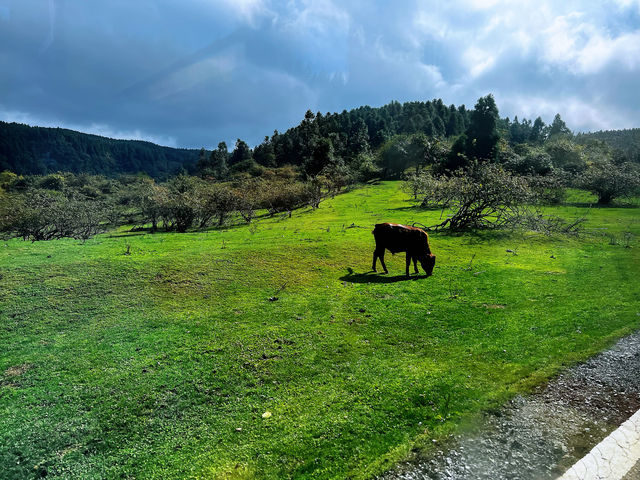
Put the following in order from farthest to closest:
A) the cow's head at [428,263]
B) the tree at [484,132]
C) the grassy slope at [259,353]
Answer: the tree at [484,132] < the cow's head at [428,263] < the grassy slope at [259,353]

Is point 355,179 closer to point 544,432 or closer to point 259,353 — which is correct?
point 259,353

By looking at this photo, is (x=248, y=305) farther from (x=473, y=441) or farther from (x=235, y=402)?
(x=473, y=441)

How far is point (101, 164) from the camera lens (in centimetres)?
18212

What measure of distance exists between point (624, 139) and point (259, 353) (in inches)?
4316

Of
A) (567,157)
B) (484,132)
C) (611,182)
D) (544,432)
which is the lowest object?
(544,432)

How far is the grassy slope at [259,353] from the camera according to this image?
4789 millimetres

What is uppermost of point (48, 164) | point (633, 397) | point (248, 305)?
point (48, 164)

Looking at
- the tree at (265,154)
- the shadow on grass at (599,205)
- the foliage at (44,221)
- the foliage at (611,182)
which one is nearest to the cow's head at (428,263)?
the foliage at (44,221)

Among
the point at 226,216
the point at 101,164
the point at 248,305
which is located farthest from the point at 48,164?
the point at 248,305

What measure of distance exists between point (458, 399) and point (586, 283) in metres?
10.4

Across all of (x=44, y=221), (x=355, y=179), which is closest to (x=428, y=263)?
(x=44, y=221)

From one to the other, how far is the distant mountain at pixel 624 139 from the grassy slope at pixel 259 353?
59.2 metres

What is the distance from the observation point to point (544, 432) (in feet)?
16.5

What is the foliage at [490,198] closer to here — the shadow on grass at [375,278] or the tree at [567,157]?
the shadow on grass at [375,278]
